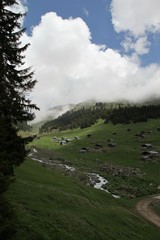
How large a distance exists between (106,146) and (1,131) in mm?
135085

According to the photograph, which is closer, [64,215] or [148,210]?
[64,215]

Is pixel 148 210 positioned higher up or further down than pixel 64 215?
further down

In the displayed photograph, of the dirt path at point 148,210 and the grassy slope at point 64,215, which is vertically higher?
the grassy slope at point 64,215

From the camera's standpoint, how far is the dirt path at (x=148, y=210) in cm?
4907

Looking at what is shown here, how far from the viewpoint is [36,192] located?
39.9 metres

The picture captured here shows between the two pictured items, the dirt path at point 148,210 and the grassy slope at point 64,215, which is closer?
the grassy slope at point 64,215

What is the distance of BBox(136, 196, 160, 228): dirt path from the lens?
4907 cm

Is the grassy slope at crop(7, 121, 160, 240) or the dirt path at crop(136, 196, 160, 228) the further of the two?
the dirt path at crop(136, 196, 160, 228)

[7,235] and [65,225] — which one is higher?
[7,235]

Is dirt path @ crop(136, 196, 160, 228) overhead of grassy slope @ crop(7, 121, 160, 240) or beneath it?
beneath

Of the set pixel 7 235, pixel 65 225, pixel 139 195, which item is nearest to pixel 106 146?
pixel 139 195

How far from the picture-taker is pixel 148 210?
55.6m

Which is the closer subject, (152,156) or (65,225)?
(65,225)

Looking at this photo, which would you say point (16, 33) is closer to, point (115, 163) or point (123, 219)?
point (123, 219)
